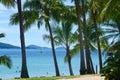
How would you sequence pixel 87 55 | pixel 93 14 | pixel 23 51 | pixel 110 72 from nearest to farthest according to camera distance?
pixel 110 72, pixel 23 51, pixel 87 55, pixel 93 14

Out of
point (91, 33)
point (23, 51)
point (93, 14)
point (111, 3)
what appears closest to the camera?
point (111, 3)

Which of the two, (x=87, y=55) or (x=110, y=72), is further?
(x=87, y=55)

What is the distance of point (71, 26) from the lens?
5125cm

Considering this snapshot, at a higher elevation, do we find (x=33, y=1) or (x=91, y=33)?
(x=33, y=1)

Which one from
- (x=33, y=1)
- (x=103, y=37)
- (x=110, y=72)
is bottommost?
(x=110, y=72)

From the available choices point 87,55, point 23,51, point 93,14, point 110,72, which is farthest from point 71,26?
point 110,72

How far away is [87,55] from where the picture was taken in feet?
119

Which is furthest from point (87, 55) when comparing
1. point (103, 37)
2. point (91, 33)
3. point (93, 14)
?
point (91, 33)

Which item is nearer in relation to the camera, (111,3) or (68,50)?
(111,3)

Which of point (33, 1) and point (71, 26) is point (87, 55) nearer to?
point (33, 1)

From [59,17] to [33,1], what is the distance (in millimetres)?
→ 3038

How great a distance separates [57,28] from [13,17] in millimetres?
11765

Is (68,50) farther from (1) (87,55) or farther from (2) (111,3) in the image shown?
(2) (111,3)

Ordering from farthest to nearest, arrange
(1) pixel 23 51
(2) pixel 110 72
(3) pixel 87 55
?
(3) pixel 87 55, (1) pixel 23 51, (2) pixel 110 72
